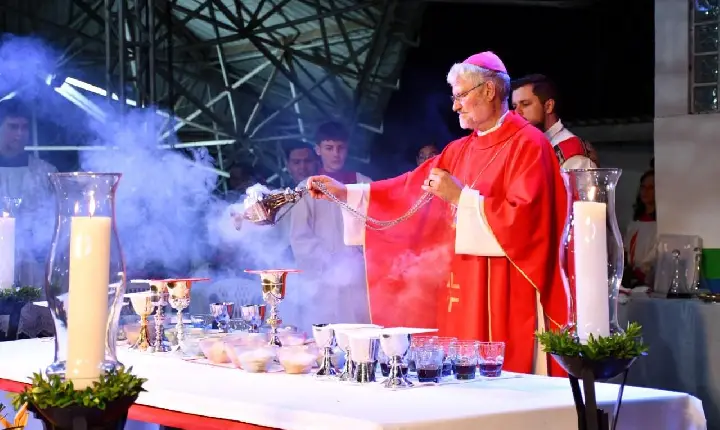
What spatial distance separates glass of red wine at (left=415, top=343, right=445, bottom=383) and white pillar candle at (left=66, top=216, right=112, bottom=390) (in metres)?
1.13

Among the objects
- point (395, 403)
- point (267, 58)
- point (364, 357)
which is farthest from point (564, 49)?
point (395, 403)

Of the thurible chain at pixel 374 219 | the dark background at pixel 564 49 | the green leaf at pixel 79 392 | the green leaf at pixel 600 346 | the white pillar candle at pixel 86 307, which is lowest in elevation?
the green leaf at pixel 79 392

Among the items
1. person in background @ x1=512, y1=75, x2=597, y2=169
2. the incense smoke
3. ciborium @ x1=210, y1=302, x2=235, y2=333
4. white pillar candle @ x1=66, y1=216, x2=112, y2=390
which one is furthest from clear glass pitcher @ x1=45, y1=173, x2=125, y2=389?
the incense smoke

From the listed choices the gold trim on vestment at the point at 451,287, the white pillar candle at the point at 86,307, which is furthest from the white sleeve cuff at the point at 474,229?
the white pillar candle at the point at 86,307

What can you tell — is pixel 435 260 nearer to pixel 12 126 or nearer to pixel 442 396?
pixel 442 396

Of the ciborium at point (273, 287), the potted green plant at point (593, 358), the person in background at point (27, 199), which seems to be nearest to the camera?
the potted green plant at point (593, 358)

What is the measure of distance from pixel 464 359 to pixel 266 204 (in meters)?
1.20

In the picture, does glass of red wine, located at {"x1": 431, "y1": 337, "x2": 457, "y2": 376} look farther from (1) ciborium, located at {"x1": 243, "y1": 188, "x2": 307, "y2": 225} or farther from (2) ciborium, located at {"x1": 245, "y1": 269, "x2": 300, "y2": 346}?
(1) ciborium, located at {"x1": 243, "y1": 188, "x2": 307, "y2": 225}

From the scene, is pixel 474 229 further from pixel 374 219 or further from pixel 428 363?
pixel 428 363

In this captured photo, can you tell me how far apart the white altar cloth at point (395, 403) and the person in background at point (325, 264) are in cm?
341

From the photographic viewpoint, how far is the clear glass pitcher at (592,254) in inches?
82.5

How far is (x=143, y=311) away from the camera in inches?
135

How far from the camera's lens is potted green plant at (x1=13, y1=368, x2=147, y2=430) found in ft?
5.42

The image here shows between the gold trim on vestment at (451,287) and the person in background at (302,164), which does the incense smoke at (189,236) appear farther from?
the gold trim on vestment at (451,287)
